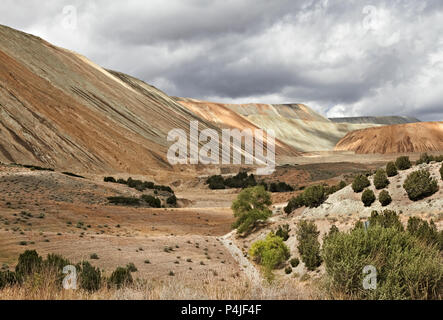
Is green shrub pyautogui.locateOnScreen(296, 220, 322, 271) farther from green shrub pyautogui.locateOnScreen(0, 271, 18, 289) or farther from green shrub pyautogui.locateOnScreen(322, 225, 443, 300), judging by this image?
green shrub pyautogui.locateOnScreen(0, 271, 18, 289)

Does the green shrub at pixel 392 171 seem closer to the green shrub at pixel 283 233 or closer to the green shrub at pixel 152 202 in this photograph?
the green shrub at pixel 283 233

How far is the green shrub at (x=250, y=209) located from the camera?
25875mm

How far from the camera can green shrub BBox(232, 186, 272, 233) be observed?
25875 millimetres

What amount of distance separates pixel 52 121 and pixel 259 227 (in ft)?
139

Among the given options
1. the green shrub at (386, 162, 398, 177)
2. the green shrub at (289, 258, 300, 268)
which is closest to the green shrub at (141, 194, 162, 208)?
the green shrub at (386, 162, 398, 177)

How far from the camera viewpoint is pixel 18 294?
6648 millimetres

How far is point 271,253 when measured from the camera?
60.2 ft

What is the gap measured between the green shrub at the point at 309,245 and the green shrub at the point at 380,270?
772 cm

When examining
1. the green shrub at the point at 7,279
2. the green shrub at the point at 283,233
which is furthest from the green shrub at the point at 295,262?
the green shrub at the point at 7,279

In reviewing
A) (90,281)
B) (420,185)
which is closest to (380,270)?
(90,281)

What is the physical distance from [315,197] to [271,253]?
30.2ft

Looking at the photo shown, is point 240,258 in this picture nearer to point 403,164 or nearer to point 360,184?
point 360,184
